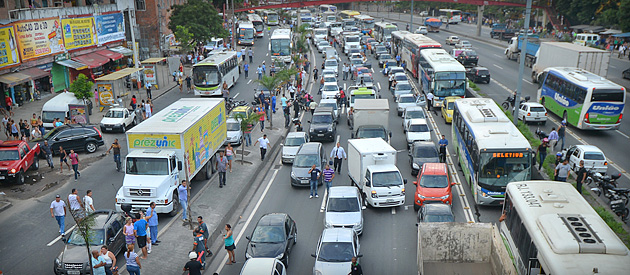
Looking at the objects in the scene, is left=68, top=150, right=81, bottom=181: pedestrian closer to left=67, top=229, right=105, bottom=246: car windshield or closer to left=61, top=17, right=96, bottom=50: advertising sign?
left=67, top=229, right=105, bottom=246: car windshield

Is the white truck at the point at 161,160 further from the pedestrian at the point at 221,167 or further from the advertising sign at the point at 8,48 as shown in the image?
the advertising sign at the point at 8,48

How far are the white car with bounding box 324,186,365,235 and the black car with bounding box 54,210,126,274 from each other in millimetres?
7134

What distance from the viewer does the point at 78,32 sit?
46938 mm

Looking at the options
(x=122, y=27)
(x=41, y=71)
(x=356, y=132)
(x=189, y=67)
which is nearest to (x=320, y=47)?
(x=189, y=67)

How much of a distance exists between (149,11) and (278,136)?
119 feet

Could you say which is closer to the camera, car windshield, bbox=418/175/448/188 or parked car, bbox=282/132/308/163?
car windshield, bbox=418/175/448/188

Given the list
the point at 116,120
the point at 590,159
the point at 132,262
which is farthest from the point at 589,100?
the point at 116,120

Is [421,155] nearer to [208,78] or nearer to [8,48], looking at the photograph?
[208,78]

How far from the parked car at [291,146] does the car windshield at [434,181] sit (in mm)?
8522

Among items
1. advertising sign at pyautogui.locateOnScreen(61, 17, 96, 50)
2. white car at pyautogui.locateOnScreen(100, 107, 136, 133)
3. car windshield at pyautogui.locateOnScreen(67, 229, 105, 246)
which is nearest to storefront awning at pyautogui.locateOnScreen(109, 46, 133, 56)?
advertising sign at pyautogui.locateOnScreen(61, 17, 96, 50)

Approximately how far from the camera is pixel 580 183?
21.8 metres

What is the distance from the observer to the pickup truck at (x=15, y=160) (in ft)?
80.7

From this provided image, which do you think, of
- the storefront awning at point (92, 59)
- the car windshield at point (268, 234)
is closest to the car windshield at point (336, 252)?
the car windshield at point (268, 234)

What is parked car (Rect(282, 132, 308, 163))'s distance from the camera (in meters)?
28.3
